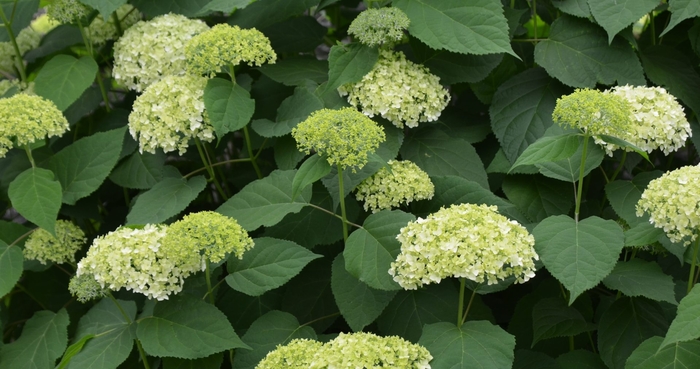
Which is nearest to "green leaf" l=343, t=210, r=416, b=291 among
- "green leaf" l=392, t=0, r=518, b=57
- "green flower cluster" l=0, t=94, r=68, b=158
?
"green leaf" l=392, t=0, r=518, b=57

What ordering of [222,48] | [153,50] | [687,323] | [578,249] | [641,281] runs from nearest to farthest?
[687,323] → [578,249] → [641,281] → [222,48] → [153,50]

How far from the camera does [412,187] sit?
2.43 metres

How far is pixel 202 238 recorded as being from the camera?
6.94 feet

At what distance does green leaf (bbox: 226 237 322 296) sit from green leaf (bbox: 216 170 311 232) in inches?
3.5

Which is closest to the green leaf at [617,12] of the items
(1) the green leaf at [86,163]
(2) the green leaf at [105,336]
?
(1) the green leaf at [86,163]

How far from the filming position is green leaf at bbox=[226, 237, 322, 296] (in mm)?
2250

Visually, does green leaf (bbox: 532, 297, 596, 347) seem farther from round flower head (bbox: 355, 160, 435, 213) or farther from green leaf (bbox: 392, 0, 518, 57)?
green leaf (bbox: 392, 0, 518, 57)

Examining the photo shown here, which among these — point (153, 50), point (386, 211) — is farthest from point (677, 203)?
point (153, 50)

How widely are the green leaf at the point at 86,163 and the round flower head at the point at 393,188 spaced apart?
40.1 inches

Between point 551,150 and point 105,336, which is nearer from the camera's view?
point 551,150

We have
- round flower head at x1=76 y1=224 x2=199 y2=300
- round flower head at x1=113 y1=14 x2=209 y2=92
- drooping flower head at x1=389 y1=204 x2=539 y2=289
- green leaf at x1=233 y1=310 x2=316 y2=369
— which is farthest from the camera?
round flower head at x1=113 y1=14 x2=209 y2=92

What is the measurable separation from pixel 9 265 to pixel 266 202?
0.98 metres

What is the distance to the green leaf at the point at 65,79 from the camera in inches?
118

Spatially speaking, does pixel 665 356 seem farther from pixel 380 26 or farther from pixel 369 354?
pixel 380 26
